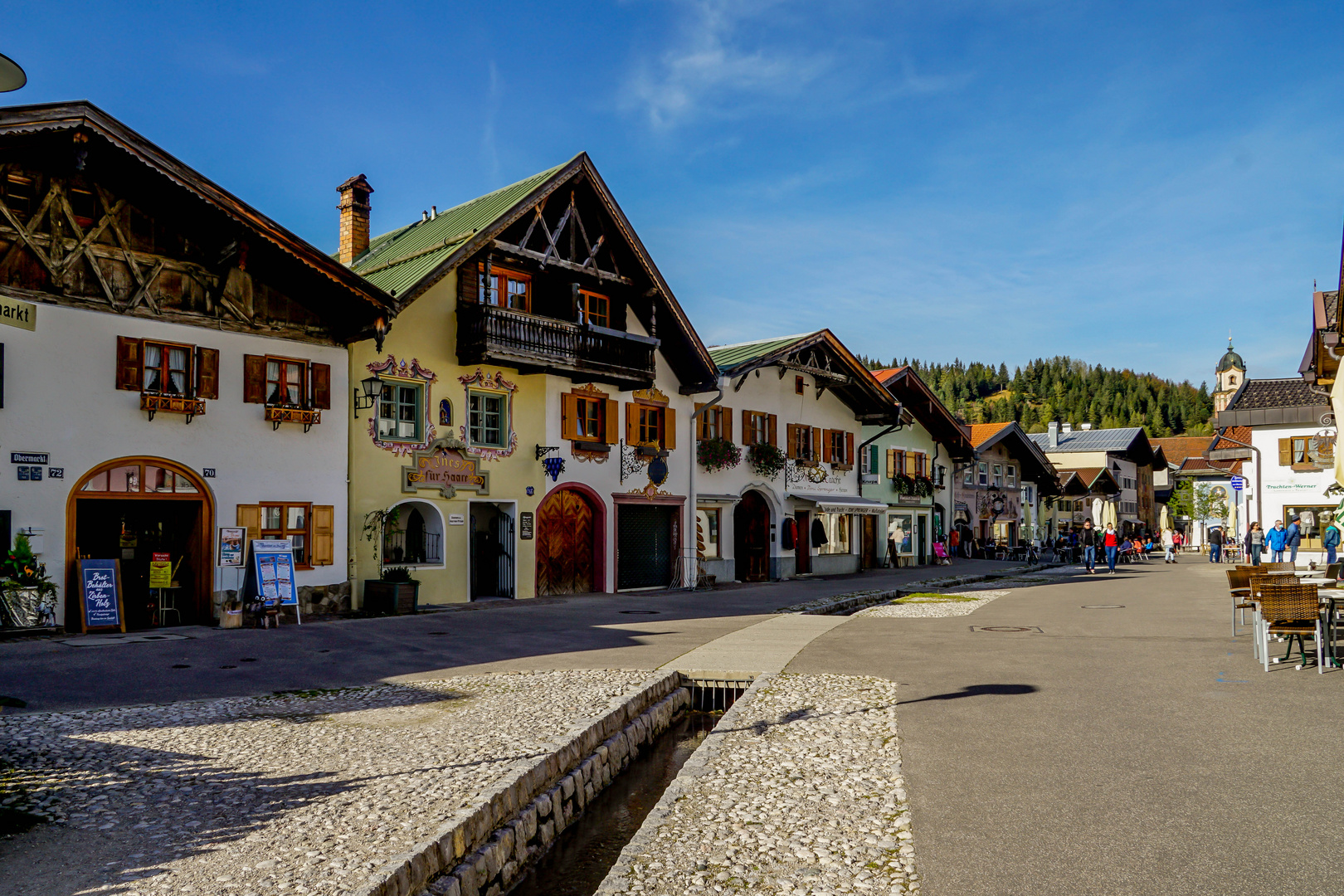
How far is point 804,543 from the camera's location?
32.7m

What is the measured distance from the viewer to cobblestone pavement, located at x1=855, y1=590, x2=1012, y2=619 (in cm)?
1933

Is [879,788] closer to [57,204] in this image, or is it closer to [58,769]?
[58,769]

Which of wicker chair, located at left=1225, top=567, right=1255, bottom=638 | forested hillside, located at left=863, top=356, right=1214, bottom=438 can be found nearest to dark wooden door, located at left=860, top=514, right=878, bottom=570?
wicker chair, located at left=1225, top=567, right=1255, bottom=638

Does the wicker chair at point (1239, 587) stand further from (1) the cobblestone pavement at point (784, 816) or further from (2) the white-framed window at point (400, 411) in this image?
(2) the white-framed window at point (400, 411)

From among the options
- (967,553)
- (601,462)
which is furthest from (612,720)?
(967,553)

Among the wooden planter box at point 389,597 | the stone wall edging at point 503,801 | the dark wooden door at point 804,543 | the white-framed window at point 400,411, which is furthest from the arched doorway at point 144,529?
the dark wooden door at point 804,543

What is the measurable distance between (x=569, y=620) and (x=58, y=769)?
11.2 metres

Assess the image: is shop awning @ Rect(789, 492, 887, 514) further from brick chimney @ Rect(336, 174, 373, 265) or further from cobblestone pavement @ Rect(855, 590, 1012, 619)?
brick chimney @ Rect(336, 174, 373, 265)

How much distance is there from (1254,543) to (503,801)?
37.5 metres

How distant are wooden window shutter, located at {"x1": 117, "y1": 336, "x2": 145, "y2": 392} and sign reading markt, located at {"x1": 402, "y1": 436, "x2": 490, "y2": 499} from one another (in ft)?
17.6

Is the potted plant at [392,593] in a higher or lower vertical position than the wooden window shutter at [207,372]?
lower

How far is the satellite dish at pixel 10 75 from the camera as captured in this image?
5879mm

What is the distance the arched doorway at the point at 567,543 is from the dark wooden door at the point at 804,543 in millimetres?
9635

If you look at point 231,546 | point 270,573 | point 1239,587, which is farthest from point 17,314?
point 1239,587
